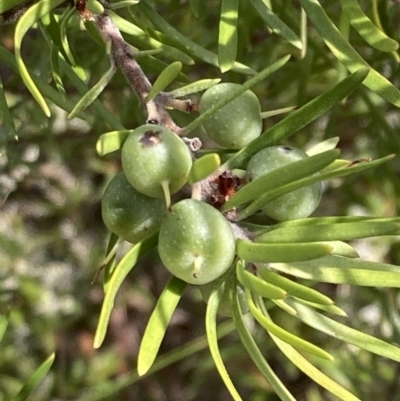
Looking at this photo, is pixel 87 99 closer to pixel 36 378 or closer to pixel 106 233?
pixel 36 378

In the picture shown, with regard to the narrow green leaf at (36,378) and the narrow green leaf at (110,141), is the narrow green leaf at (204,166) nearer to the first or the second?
the narrow green leaf at (110,141)

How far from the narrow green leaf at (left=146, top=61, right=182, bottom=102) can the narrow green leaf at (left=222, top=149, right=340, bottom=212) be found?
0.07m

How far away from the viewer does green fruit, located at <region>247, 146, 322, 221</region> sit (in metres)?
0.36

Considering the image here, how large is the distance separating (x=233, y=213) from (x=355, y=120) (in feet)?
2.25

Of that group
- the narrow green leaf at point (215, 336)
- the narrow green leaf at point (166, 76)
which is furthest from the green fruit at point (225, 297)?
the narrow green leaf at point (166, 76)

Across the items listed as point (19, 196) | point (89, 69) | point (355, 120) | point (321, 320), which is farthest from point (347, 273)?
point (19, 196)

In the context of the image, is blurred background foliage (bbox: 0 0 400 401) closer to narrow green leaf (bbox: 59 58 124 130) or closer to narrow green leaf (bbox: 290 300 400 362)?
narrow green leaf (bbox: 59 58 124 130)

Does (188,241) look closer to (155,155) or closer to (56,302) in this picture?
(155,155)

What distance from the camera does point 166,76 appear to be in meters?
0.35

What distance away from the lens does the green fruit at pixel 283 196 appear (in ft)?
1.19

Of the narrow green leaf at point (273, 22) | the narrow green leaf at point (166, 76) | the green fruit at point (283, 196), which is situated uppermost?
the narrow green leaf at point (166, 76)

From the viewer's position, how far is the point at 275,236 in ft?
1.15

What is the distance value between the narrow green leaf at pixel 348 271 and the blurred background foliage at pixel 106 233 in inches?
8.0

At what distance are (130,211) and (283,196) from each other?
0.08 metres
